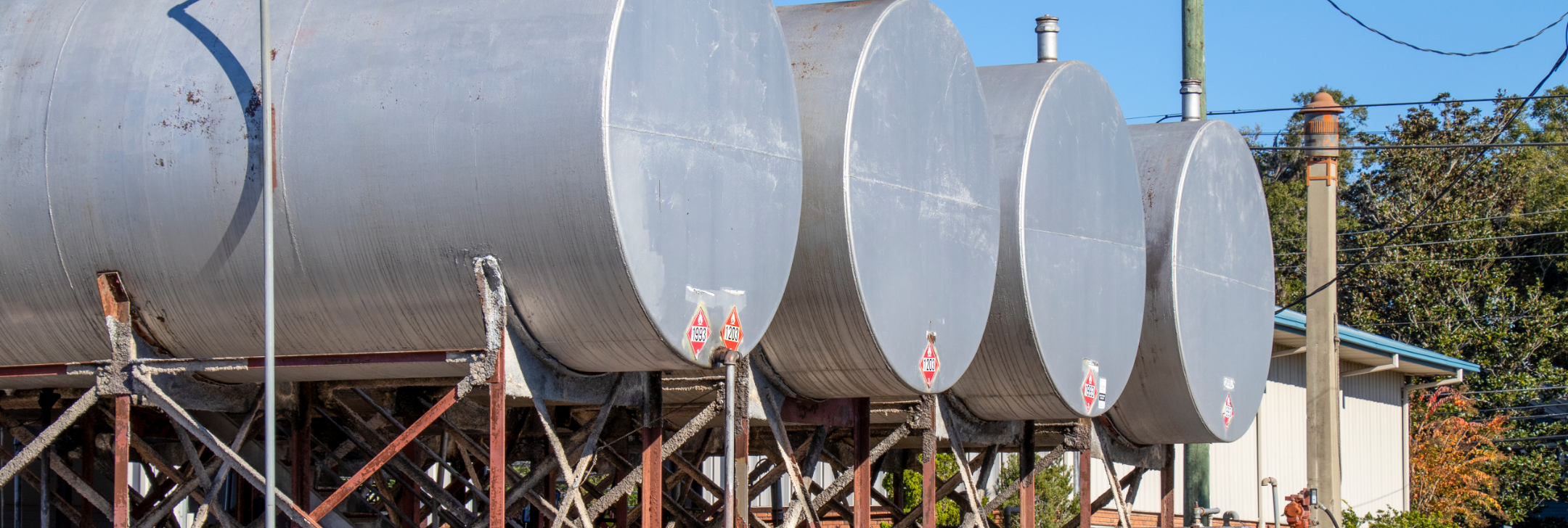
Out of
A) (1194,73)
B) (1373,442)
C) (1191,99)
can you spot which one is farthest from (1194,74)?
(1373,442)

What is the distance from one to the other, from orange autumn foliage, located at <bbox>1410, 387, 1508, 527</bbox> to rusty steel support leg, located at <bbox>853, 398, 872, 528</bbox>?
24.2 meters

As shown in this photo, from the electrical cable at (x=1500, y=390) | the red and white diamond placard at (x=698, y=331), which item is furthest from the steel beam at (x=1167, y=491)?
the electrical cable at (x=1500, y=390)

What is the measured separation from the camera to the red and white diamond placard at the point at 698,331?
26.4 ft

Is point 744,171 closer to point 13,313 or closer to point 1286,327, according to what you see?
point 13,313

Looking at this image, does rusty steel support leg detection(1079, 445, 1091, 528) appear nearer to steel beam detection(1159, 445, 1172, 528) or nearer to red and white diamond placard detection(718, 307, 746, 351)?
steel beam detection(1159, 445, 1172, 528)

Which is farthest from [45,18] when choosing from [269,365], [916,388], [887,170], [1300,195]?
[1300,195]

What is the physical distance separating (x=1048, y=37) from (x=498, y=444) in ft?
21.8

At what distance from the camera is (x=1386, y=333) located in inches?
1636

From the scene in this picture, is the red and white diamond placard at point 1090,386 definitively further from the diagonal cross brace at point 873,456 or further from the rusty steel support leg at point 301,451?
the rusty steel support leg at point 301,451

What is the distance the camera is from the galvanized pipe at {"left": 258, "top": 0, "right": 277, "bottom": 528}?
7555 mm

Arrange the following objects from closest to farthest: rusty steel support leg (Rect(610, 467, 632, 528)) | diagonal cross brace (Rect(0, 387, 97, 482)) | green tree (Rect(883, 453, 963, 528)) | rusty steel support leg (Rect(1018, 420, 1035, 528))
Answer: diagonal cross brace (Rect(0, 387, 97, 482)), rusty steel support leg (Rect(610, 467, 632, 528)), rusty steel support leg (Rect(1018, 420, 1035, 528)), green tree (Rect(883, 453, 963, 528))

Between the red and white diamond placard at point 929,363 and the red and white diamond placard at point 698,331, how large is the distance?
2318 millimetres

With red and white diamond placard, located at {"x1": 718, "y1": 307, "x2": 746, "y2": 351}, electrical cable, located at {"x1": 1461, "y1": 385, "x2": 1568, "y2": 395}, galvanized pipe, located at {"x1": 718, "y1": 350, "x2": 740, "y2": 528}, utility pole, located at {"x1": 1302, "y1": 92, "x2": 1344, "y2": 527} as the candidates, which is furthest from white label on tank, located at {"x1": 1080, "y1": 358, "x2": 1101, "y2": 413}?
electrical cable, located at {"x1": 1461, "y1": 385, "x2": 1568, "y2": 395}

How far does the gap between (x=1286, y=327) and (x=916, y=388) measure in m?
16.5
